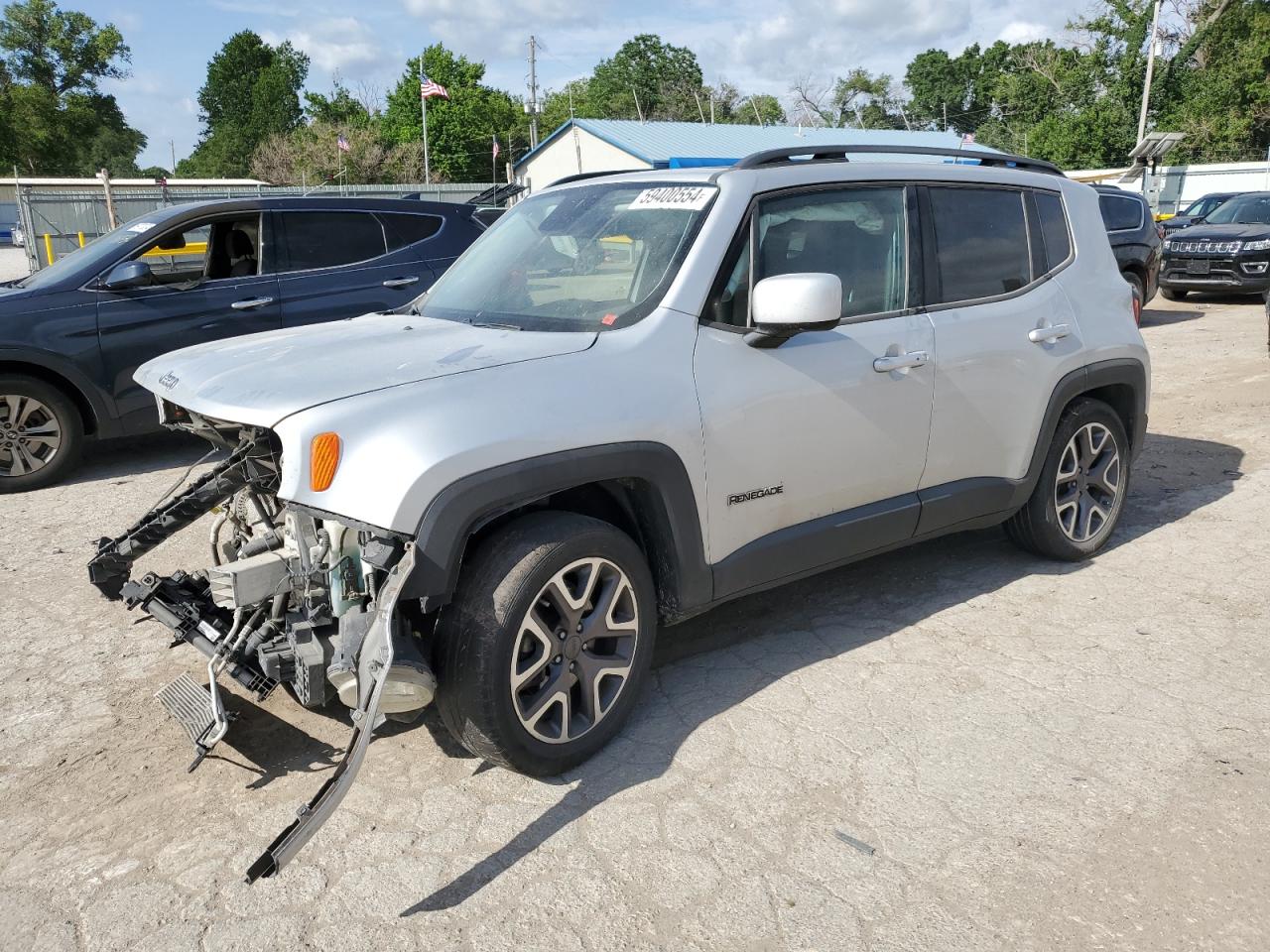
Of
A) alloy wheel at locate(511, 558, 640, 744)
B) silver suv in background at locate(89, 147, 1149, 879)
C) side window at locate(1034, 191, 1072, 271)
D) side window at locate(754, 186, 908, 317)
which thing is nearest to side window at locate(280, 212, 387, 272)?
silver suv in background at locate(89, 147, 1149, 879)

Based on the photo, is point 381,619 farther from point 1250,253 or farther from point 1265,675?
point 1250,253

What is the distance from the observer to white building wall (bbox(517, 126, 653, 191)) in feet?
Result: 154

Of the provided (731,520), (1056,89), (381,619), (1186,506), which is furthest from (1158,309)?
(1056,89)

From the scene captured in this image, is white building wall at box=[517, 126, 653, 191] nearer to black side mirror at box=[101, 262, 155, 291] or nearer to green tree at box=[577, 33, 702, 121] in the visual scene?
black side mirror at box=[101, 262, 155, 291]

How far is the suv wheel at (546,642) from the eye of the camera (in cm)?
288

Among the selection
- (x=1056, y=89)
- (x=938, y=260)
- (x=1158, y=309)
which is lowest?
(x=1158, y=309)

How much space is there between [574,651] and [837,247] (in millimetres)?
1830

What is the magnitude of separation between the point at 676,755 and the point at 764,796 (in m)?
0.34

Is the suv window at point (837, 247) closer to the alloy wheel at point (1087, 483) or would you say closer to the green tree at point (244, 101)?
the alloy wheel at point (1087, 483)

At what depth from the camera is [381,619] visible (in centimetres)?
269

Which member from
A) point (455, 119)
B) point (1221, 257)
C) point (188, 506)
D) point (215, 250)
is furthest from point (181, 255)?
point (455, 119)

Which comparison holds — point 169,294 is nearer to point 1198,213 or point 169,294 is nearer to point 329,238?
point 329,238

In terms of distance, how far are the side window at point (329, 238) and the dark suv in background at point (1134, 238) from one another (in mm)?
8866

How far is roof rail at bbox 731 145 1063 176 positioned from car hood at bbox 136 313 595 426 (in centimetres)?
100
